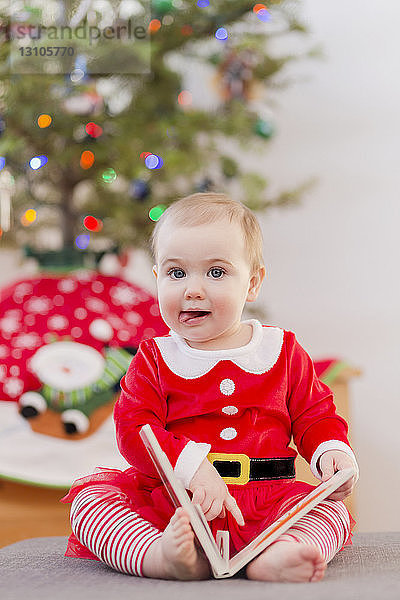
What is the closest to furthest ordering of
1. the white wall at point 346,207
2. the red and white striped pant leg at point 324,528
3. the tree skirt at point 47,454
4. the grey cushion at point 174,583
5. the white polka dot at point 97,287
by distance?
1. the grey cushion at point 174,583
2. the red and white striped pant leg at point 324,528
3. the tree skirt at point 47,454
4. the white polka dot at point 97,287
5. the white wall at point 346,207

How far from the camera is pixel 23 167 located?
1810mm

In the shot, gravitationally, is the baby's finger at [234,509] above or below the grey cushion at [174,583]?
above

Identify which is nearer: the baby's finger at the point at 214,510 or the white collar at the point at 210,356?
the baby's finger at the point at 214,510

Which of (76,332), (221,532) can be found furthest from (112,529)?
(76,332)

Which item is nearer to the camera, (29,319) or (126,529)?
(126,529)

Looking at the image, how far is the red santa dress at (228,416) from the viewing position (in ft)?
2.76

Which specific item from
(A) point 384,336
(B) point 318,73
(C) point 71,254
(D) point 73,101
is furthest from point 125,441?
(B) point 318,73

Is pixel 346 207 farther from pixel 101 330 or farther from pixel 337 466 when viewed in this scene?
pixel 337 466

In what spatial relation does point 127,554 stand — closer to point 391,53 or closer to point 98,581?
point 98,581

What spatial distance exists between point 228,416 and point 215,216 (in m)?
0.23

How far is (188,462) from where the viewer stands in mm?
799

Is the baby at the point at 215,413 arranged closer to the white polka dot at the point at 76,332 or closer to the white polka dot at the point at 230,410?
the white polka dot at the point at 230,410

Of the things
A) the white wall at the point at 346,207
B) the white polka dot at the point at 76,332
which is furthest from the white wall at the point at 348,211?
the white polka dot at the point at 76,332

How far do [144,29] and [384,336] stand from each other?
1.12 metres
